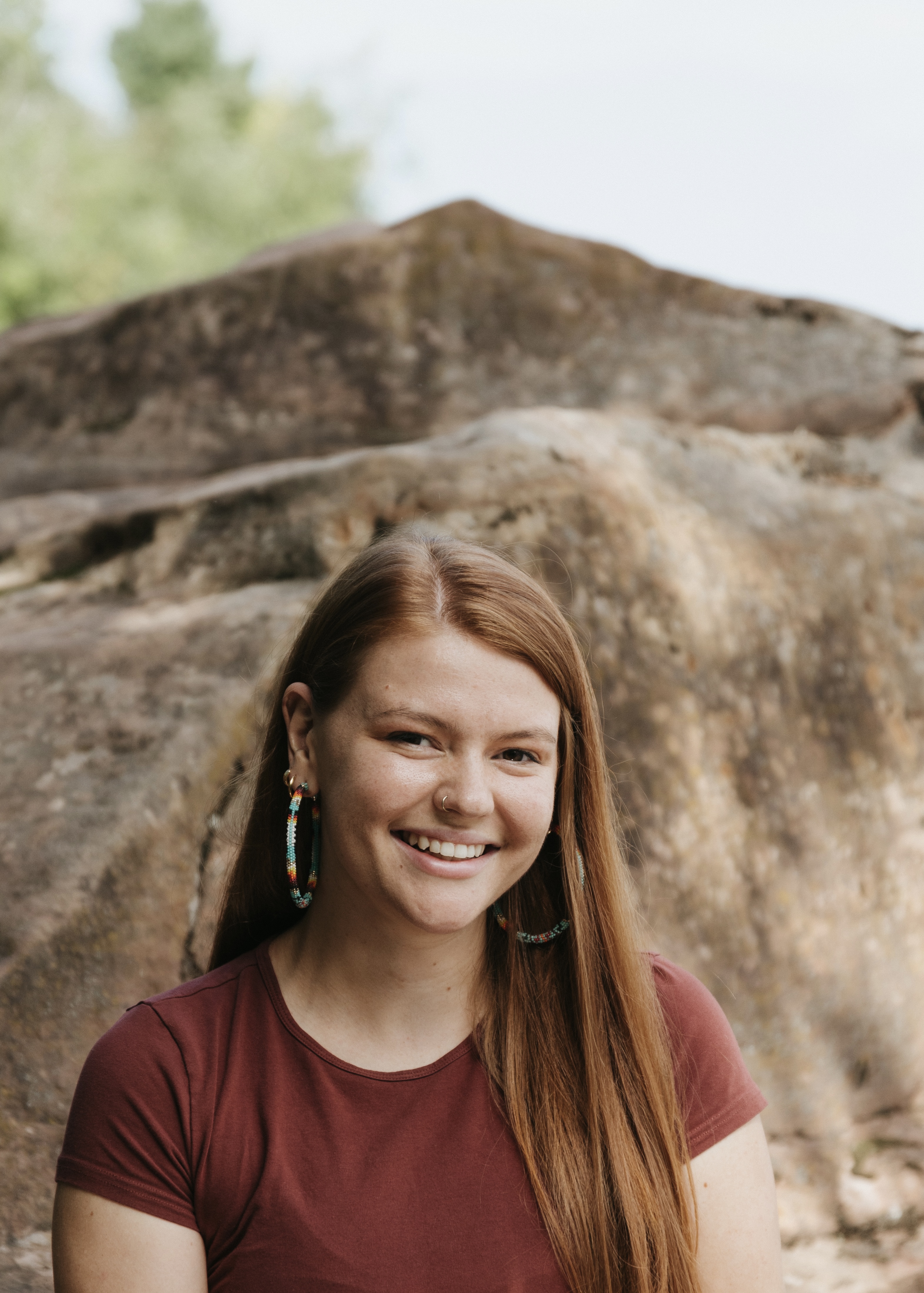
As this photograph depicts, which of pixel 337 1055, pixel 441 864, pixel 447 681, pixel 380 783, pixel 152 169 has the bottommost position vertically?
pixel 337 1055

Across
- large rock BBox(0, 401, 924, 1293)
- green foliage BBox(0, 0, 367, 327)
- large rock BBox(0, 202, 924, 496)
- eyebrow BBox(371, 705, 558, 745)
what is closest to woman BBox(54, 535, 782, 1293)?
eyebrow BBox(371, 705, 558, 745)

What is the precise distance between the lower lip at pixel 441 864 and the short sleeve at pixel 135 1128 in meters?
0.41

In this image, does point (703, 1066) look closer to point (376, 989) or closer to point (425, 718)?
point (376, 989)

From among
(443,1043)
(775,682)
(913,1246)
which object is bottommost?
(913,1246)

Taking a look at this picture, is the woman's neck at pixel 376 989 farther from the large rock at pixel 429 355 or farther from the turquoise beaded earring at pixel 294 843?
the large rock at pixel 429 355

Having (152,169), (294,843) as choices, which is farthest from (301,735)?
(152,169)

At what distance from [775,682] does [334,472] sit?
1.19 m

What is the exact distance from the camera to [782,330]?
12.8 feet

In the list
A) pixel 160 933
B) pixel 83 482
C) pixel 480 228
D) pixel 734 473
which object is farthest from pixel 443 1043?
pixel 480 228

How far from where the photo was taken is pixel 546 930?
6.35 feet

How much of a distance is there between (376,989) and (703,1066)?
1.65 ft

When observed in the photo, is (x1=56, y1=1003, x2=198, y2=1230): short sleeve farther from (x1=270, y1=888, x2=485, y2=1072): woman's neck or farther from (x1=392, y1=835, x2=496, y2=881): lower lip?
(x1=392, y1=835, x2=496, y2=881): lower lip

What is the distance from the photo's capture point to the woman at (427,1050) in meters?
1.58

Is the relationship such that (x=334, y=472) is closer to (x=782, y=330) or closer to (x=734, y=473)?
(x=734, y=473)
